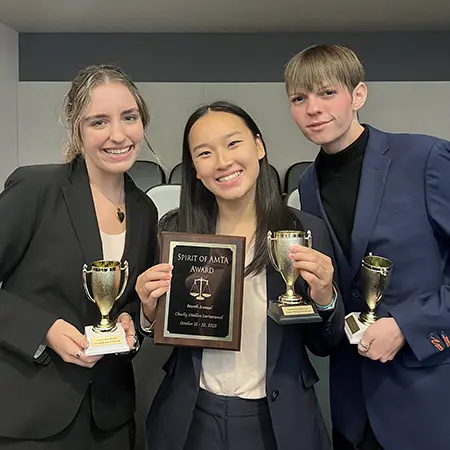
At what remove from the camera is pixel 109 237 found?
124cm

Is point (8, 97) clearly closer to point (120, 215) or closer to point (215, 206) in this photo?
point (120, 215)

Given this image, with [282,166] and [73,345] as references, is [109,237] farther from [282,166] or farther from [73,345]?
[282,166]

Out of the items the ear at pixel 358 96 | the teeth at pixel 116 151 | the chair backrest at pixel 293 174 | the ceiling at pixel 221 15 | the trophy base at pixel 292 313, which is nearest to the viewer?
the trophy base at pixel 292 313

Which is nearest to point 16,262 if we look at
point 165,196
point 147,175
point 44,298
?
point 44,298

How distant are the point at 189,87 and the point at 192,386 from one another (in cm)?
335

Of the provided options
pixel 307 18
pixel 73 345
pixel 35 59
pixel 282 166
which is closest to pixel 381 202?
pixel 73 345

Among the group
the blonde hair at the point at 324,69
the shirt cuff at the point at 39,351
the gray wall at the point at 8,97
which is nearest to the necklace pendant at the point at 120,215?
the shirt cuff at the point at 39,351

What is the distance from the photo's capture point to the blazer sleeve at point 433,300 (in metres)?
1.16

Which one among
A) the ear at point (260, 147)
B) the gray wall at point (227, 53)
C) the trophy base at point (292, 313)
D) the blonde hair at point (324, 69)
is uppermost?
the gray wall at point (227, 53)

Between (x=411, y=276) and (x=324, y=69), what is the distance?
0.58 meters

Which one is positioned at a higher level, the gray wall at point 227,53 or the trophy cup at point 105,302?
the gray wall at point 227,53

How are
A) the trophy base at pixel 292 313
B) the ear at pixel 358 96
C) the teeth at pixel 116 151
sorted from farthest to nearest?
the ear at pixel 358 96 → the teeth at pixel 116 151 → the trophy base at pixel 292 313

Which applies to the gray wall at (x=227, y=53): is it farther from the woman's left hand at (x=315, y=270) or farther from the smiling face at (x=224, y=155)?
the woman's left hand at (x=315, y=270)

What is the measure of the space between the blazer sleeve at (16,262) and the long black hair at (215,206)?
332 mm
